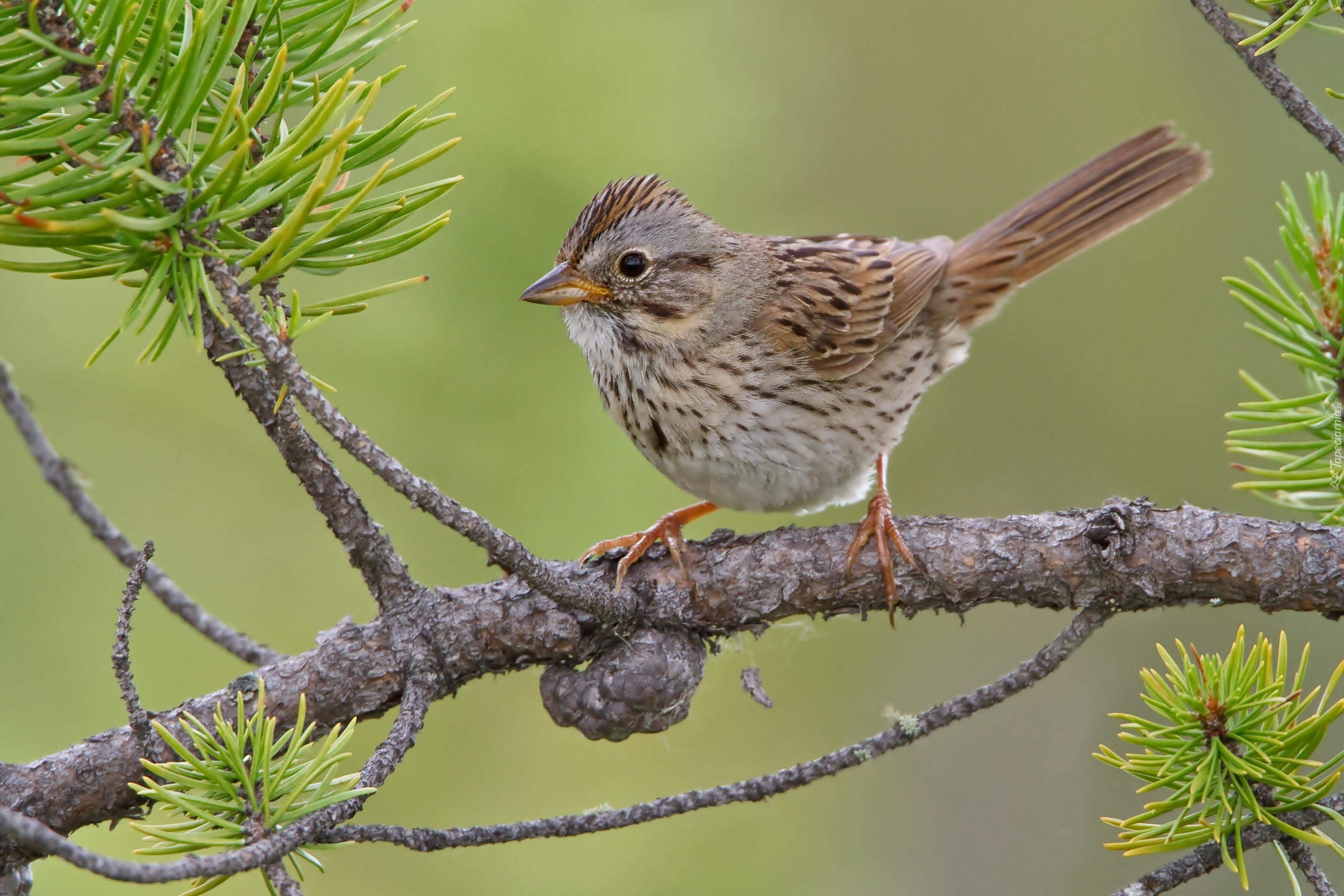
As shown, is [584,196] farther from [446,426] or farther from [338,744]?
[338,744]

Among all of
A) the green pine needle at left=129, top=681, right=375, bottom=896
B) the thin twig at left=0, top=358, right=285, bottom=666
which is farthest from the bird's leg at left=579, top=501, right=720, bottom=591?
the green pine needle at left=129, top=681, right=375, bottom=896

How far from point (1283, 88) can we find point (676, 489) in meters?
2.44

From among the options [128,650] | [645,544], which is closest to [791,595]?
[645,544]

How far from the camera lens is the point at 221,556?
3.89 m

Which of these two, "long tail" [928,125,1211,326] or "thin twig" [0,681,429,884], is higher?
"long tail" [928,125,1211,326]

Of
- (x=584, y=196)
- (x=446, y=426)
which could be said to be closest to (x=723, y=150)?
(x=584, y=196)

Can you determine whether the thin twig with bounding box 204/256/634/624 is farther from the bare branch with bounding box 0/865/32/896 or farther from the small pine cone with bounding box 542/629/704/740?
the bare branch with bounding box 0/865/32/896

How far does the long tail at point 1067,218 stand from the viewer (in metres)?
3.99

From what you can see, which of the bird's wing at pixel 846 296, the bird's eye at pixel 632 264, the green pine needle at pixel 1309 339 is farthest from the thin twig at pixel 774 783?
the bird's eye at pixel 632 264

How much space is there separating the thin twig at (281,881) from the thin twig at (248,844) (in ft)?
0.08

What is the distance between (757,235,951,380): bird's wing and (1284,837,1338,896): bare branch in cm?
183

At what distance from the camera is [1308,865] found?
1786mm

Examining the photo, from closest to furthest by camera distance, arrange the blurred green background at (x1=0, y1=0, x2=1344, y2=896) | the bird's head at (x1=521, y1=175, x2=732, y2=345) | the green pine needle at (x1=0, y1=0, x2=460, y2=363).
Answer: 1. the green pine needle at (x1=0, y1=0, x2=460, y2=363)
2. the bird's head at (x1=521, y1=175, x2=732, y2=345)
3. the blurred green background at (x1=0, y1=0, x2=1344, y2=896)

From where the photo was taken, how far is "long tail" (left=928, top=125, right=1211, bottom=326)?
13.1ft
